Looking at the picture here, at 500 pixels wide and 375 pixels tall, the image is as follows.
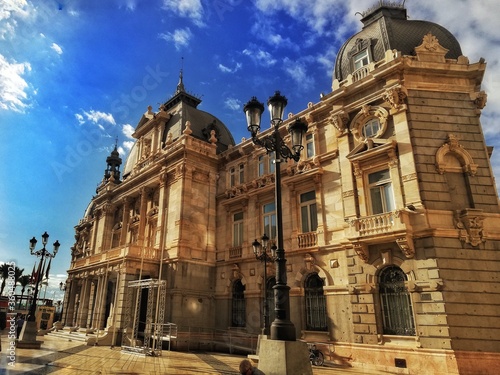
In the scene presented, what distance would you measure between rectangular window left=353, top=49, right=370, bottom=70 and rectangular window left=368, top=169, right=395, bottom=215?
688 cm

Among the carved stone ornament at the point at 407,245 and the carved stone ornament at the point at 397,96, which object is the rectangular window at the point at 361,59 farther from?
the carved stone ornament at the point at 407,245

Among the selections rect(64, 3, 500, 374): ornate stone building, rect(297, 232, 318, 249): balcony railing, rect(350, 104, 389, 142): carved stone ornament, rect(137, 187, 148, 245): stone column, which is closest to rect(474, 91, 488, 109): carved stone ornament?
rect(64, 3, 500, 374): ornate stone building

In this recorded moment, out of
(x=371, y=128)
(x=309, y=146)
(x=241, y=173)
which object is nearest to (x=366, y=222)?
(x=371, y=128)

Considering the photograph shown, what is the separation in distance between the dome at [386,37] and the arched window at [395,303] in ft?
38.1

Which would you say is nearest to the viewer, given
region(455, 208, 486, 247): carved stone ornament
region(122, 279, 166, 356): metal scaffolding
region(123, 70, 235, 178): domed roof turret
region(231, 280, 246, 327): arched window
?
region(455, 208, 486, 247): carved stone ornament

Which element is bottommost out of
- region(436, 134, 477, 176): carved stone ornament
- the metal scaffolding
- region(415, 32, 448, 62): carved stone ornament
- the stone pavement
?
the stone pavement

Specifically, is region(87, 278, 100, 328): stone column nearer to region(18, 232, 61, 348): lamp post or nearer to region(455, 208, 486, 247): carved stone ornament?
region(18, 232, 61, 348): lamp post

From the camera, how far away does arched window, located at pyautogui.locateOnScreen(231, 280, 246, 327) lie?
2231 centimetres

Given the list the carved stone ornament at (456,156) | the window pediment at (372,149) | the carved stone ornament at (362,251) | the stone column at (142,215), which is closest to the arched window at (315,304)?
the carved stone ornament at (362,251)

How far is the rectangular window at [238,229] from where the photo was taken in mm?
24156

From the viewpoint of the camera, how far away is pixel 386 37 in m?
19.0

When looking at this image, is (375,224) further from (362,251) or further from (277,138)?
(277,138)

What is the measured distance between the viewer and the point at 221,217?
2577 centimetres

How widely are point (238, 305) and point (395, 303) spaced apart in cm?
1093
